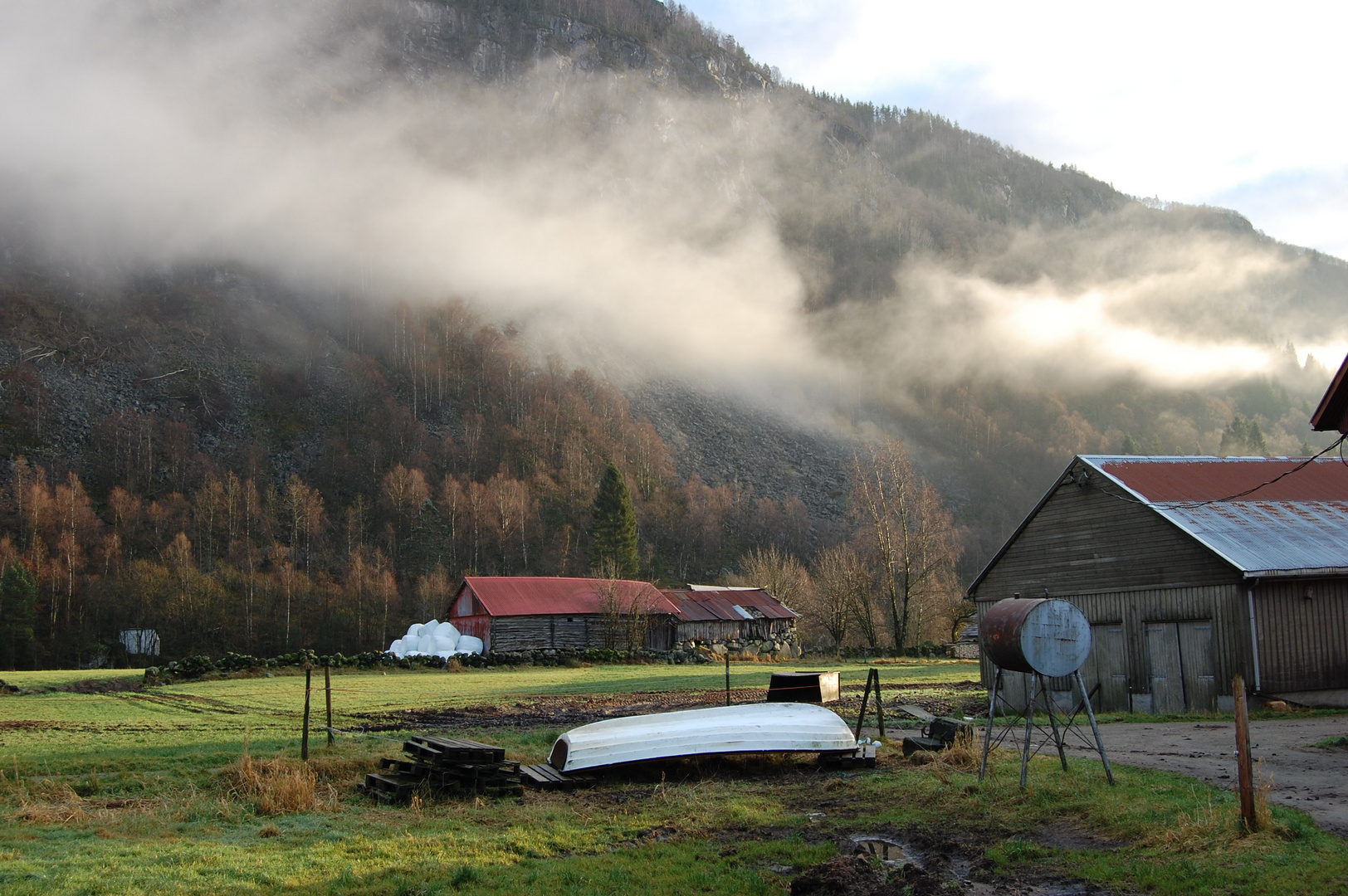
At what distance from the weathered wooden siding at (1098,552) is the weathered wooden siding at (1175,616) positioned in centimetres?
26

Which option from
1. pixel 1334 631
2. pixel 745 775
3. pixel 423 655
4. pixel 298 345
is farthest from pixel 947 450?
pixel 745 775

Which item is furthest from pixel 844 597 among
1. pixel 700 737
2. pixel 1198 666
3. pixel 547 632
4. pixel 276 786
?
pixel 276 786

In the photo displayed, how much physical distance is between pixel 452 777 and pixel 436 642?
150 feet

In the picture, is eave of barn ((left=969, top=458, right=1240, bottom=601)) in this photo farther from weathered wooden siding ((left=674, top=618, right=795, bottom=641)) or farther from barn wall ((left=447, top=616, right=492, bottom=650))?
weathered wooden siding ((left=674, top=618, right=795, bottom=641))

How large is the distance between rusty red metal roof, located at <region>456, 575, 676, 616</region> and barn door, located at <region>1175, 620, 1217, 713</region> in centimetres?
4296

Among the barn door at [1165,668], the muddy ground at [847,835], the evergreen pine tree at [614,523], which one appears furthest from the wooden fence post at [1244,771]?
the evergreen pine tree at [614,523]

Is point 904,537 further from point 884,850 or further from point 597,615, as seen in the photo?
point 884,850

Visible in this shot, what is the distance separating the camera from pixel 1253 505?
26.8 meters

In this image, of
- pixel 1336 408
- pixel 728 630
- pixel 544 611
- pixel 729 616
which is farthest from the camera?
pixel 728 630

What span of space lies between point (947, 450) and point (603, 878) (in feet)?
614

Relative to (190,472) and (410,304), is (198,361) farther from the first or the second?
(410,304)

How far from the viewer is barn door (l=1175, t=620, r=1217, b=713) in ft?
75.6

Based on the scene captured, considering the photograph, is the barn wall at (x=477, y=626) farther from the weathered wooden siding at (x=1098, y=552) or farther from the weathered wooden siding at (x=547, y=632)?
the weathered wooden siding at (x=1098, y=552)

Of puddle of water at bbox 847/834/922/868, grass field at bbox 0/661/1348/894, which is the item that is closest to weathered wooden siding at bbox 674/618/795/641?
grass field at bbox 0/661/1348/894
